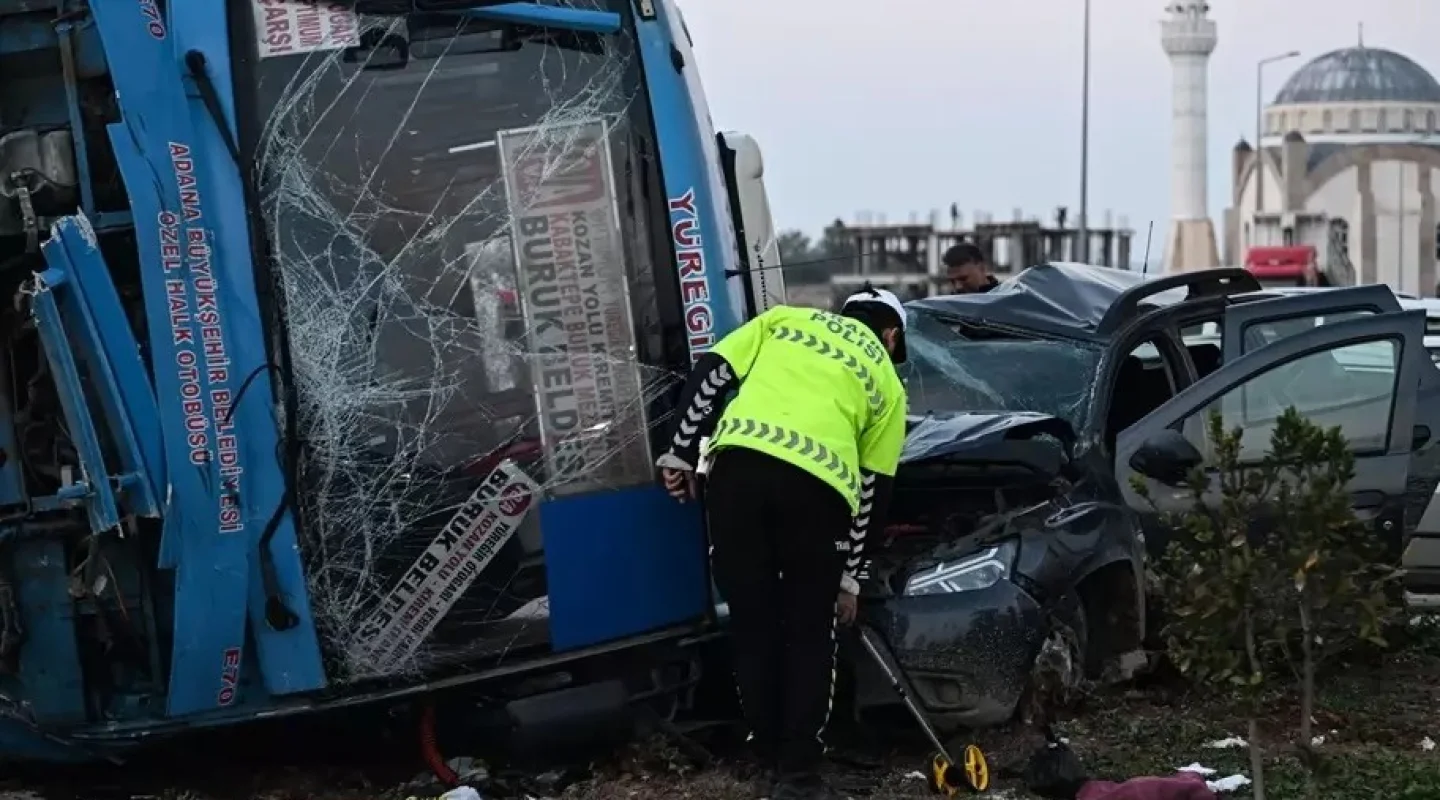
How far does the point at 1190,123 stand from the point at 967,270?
95.5 metres

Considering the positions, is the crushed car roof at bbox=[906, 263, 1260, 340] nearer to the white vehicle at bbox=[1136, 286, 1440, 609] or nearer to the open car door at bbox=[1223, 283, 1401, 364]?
the white vehicle at bbox=[1136, 286, 1440, 609]

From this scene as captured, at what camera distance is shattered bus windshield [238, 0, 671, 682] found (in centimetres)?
636

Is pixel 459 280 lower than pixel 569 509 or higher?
higher

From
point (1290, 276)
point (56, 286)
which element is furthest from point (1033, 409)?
point (1290, 276)

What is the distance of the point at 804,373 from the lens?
257 inches

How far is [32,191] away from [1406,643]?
18.1 feet

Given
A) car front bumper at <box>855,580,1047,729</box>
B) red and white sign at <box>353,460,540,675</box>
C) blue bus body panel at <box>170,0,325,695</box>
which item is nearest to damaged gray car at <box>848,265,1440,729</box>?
car front bumper at <box>855,580,1047,729</box>

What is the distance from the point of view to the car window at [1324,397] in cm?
838

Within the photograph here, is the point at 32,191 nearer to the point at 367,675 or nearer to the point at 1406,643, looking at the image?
the point at 367,675

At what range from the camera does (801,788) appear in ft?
21.4

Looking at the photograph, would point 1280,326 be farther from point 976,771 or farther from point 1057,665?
point 976,771

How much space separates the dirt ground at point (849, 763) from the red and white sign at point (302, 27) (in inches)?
84.9

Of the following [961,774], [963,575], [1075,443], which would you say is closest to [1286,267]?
[1075,443]

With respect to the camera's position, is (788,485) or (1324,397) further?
(1324,397)
